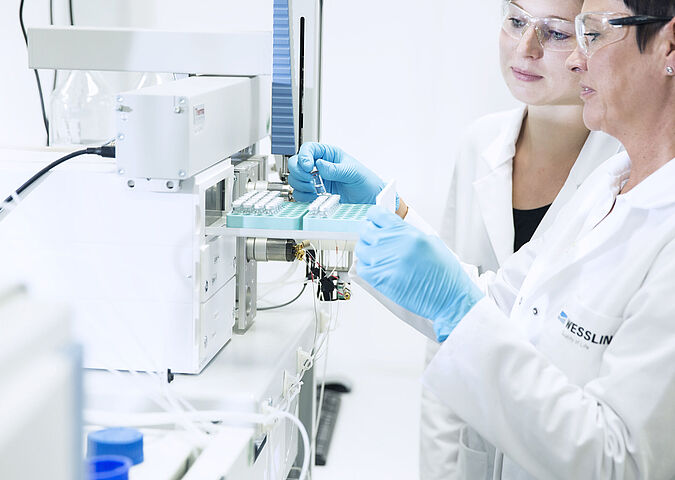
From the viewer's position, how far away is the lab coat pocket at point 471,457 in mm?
1533

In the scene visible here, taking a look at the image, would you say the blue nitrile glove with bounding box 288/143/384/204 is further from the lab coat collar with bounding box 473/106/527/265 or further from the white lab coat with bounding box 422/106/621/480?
the lab coat collar with bounding box 473/106/527/265

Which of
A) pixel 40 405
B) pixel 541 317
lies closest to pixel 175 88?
pixel 541 317

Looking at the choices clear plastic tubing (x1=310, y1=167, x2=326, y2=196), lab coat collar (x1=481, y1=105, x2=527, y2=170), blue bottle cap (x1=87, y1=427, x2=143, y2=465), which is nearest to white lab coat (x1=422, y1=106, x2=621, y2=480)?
lab coat collar (x1=481, y1=105, x2=527, y2=170)

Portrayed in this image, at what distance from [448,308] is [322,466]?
1.49 m

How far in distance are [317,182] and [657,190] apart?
0.63 meters

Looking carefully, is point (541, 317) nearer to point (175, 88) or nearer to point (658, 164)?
point (658, 164)

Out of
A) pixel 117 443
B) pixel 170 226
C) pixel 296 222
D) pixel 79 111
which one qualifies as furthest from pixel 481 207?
pixel 79 111

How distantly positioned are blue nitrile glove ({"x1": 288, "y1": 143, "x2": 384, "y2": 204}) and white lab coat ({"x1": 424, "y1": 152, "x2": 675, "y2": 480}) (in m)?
0.48

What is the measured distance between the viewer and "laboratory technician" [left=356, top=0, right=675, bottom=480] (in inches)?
38.3

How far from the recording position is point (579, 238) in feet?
4.08

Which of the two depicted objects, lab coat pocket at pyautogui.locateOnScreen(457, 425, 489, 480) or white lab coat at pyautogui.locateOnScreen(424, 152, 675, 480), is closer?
white lab coat at pyautogui.locateOnScreen(424, 152, 675, 480)

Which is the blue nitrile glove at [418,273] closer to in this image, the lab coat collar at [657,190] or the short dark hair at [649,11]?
the lab coat collar at [657,190]

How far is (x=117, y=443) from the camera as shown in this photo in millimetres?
928

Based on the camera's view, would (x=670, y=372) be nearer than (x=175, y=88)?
Yes
